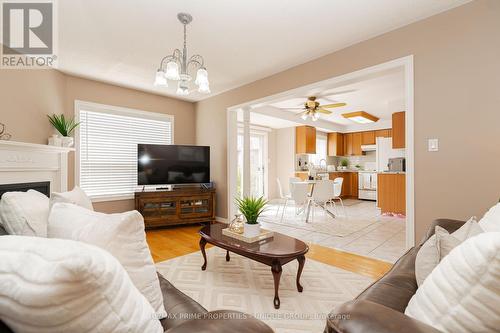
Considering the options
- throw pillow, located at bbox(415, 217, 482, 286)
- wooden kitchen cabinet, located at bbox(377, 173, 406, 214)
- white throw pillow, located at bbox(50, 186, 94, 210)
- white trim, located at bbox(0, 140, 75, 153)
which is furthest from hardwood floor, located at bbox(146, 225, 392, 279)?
wooden kitchen cabinet, located at bbox(377, 173, 406, 214)

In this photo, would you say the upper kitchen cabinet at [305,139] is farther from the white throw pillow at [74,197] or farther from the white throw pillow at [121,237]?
the white throw pillow at [121,237]

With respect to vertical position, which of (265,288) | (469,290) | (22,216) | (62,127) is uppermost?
(62,127)

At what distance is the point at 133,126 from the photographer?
444cm

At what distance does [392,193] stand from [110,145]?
19.1 ft

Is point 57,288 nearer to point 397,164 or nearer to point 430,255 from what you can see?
point 430,255

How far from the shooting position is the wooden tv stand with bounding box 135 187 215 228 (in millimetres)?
3998

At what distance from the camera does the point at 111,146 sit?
421 cm

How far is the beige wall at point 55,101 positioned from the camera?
280 cm

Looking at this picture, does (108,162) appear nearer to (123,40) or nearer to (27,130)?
(27,130)

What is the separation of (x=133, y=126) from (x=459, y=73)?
15.4 ft

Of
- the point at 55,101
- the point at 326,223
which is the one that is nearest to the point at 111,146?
the point at 55,101

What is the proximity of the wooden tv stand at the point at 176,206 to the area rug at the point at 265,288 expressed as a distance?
4.69 ft

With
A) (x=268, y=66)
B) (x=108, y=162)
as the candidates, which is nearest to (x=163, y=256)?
(x=108, y=162)
